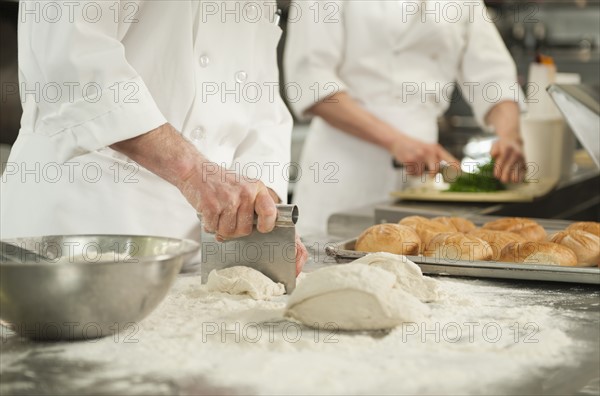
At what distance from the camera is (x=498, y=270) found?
1507mm

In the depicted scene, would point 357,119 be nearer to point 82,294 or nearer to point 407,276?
point 407,276

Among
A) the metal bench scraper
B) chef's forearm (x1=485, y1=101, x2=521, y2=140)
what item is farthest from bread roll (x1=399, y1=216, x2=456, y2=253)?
chef's forearm (x1=485, y1=101, x2=521, y2=140)

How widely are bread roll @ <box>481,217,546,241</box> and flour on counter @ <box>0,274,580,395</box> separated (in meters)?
0.51

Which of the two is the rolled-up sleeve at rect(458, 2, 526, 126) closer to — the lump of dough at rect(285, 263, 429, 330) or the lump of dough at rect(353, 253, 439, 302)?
the lump of dough at rect(353, 253, 439, 302)

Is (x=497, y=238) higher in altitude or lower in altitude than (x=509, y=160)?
lower

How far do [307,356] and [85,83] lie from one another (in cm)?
68

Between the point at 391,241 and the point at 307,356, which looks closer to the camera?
the point at 307,356

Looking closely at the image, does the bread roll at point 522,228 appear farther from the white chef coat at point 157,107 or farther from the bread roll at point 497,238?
the white chef coat at point 157,107

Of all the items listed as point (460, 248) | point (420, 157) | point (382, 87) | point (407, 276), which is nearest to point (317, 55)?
point (382, 87)

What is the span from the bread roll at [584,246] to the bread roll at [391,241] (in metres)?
0.30

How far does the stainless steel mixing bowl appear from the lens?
1.03m

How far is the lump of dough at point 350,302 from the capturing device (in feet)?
3.75

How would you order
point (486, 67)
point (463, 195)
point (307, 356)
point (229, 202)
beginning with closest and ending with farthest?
point (307, 356), point (229, 202), point (463, 195), point (486, 67)

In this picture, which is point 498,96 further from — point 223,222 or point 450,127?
point 450,127
